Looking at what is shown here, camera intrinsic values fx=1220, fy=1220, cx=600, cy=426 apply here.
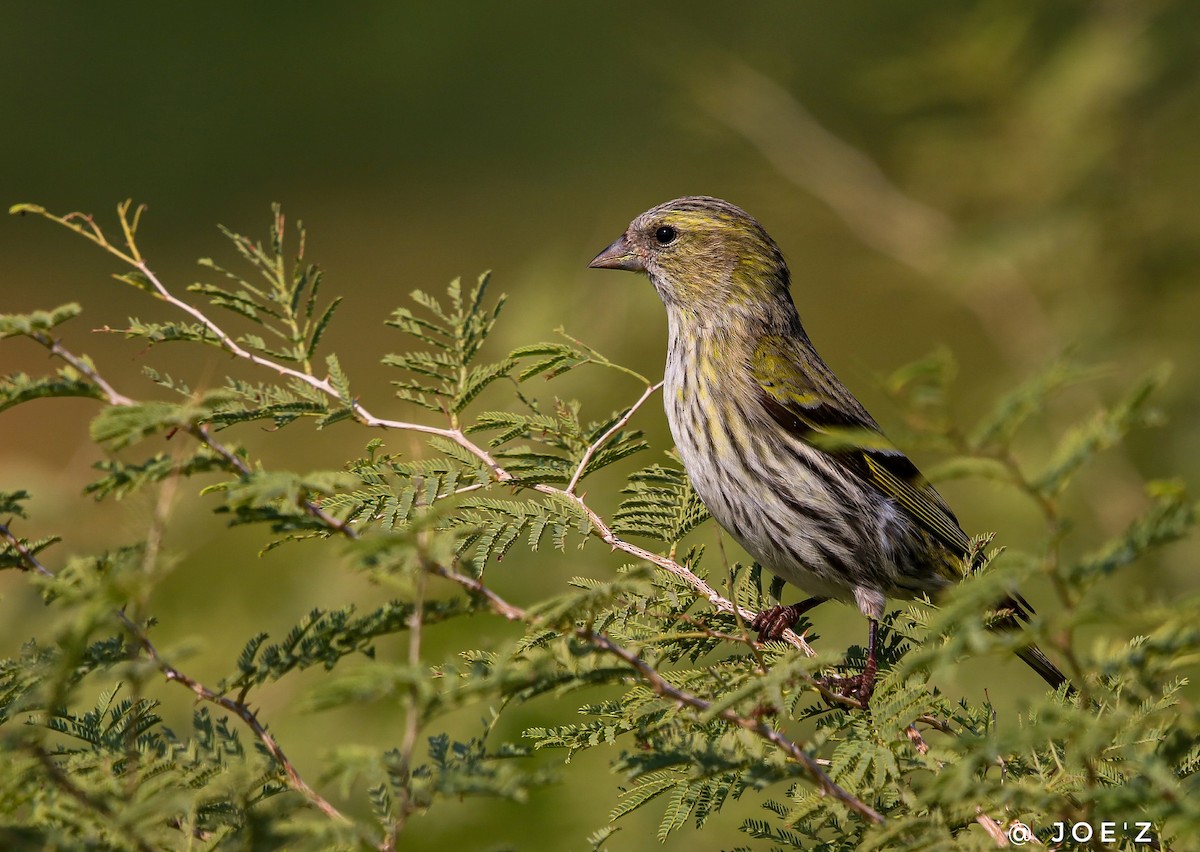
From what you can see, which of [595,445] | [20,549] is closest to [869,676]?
[595,445]

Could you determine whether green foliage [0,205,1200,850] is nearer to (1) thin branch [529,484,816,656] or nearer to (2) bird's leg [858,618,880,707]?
(1) thin branch [529,484,816,656]

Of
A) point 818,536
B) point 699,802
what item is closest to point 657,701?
point 699,802

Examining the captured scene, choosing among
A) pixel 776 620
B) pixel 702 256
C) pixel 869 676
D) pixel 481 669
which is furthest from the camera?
pixel 702 256

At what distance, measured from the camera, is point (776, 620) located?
3.10m

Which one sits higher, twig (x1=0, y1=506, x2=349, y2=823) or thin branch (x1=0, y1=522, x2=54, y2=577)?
thin branch (x1=0, y1=522, x2=54, y2=577)

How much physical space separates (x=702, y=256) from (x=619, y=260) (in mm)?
294

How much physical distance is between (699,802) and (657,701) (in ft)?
0.90

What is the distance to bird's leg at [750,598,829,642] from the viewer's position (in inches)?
112

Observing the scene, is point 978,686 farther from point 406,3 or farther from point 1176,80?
point 406,3

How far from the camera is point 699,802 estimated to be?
1.92 meters

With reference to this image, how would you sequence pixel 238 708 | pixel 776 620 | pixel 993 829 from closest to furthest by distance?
pixel 238 708 → pixel 993 829 → pixel 776 620

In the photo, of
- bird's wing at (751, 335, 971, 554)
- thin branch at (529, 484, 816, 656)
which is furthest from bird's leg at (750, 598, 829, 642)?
bird's wing at (751, 335, 971, 554)

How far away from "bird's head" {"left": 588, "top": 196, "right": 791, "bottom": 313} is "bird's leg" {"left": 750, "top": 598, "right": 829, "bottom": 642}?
1.04m

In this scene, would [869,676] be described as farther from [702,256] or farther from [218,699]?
[702,256]
